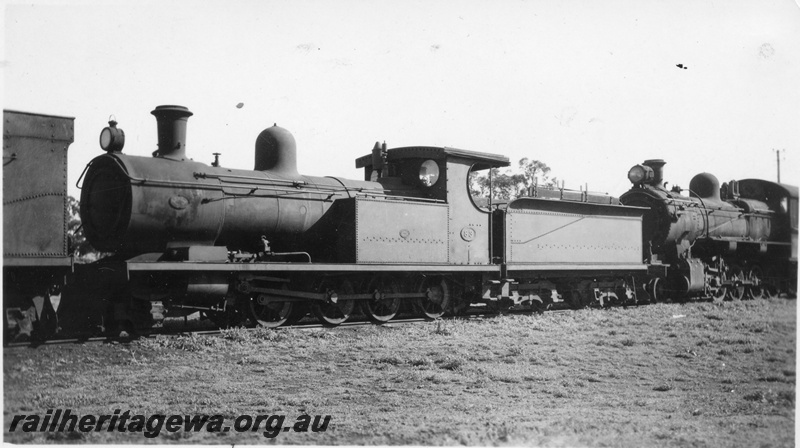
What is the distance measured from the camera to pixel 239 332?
893cm

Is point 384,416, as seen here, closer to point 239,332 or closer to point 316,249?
point 239,332

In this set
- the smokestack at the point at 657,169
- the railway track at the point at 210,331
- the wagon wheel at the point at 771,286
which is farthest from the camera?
the wagon wheel at the point at 771,286

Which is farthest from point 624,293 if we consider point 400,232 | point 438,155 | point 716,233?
point 400,232

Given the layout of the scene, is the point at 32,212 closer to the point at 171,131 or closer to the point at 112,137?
the point at 112,137

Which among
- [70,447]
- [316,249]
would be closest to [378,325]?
[316,249]

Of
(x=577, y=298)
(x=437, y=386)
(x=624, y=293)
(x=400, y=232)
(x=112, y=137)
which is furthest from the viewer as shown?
(x=624, y=293)

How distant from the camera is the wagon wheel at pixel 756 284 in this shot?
685 inches

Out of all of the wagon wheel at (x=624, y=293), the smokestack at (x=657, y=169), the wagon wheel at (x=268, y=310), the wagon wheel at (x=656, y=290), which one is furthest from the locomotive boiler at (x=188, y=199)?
the smokestack at (x=657, y=169)

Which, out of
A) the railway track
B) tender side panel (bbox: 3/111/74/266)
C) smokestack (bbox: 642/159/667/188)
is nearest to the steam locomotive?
tender side panel (bbox: 3/111/74/266)

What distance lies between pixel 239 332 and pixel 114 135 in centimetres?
302

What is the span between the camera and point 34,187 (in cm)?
717

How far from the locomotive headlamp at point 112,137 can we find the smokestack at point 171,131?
1.70ft

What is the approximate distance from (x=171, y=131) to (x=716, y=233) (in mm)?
13697

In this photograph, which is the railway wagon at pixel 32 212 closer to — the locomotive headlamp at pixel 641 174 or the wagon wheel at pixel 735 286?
the locomotive headlamp at pixel 641 174
